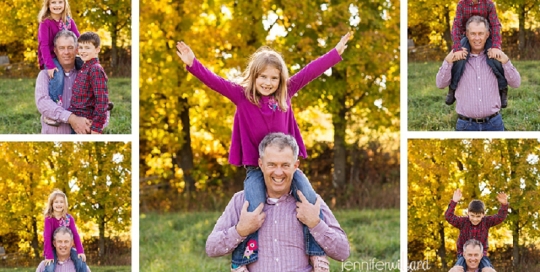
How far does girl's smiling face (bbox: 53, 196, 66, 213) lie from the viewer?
7.22 meters

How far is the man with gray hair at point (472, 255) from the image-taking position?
7133 millimetres

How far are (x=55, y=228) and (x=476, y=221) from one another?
3218 millimetres

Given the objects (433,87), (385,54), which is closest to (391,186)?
(385,54)

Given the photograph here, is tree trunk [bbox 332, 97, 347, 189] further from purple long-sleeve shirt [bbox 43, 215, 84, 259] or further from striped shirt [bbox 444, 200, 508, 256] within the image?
purple long-sleeve shirt [bbox 43, 215, 84, 259]

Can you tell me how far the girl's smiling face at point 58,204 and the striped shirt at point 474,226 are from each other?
9.74 feet

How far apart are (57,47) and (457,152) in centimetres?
383

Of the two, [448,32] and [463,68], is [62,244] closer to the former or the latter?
[463,68]

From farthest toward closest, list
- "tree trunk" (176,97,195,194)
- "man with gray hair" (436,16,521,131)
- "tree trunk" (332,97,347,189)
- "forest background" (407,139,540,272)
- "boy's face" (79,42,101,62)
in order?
"tree trunk" (332,97,347,189) → "tree trunk" (176,97,195,194) → "forest background" (407,139,540,272) → "man with gray hair" (436,16,521,131) → "boy's face" (79,42,101,62)

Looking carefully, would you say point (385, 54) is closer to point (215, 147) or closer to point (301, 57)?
point (301, 57)

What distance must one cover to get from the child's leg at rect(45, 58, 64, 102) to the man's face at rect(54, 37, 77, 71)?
0.12 feet

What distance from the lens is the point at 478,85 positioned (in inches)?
274

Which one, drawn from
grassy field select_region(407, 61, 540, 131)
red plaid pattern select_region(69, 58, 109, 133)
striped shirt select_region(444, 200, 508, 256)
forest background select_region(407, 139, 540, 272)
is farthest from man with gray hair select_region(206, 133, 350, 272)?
grassy field select_region(407, 61, 540, 131)

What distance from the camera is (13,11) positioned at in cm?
961

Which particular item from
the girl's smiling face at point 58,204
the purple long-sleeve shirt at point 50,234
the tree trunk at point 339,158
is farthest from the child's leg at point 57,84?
the tree trunk at point 339,158
